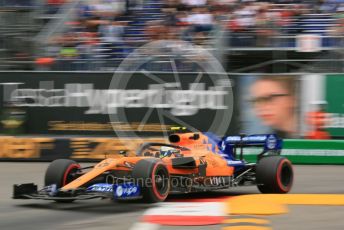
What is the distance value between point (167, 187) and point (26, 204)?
6.30 feet

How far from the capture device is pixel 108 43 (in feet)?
59.9

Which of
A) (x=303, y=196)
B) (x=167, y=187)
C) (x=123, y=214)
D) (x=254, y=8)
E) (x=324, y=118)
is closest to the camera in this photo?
(x=123, y=214)

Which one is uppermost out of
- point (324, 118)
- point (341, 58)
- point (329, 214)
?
point (341, 58)

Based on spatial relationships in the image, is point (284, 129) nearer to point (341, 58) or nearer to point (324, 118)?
point (324, 118)

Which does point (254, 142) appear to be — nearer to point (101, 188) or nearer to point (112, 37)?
point (101, 188)

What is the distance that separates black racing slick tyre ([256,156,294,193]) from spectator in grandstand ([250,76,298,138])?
594 centimetres

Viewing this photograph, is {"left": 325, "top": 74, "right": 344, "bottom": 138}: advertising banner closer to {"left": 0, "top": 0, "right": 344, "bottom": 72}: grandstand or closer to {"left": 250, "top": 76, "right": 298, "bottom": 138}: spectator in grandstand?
{"left": 0, "top": 0, "right": 344, "bottom": 72}: grandstand

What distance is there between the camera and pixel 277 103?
1705 centimetres

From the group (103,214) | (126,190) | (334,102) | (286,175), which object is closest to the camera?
(103,214)

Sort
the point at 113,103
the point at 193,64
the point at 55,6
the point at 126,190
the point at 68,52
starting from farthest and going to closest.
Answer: the point at 55,6 → the point at 68,52 → the point at 113,103 → the point at 193,64 → the point at 126,190

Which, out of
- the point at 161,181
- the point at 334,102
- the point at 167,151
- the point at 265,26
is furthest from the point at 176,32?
the point at 161,181

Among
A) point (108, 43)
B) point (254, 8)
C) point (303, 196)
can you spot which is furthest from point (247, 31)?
point (303, 196)

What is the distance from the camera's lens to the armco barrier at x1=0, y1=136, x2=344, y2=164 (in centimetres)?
1658

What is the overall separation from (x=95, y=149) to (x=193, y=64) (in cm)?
312
